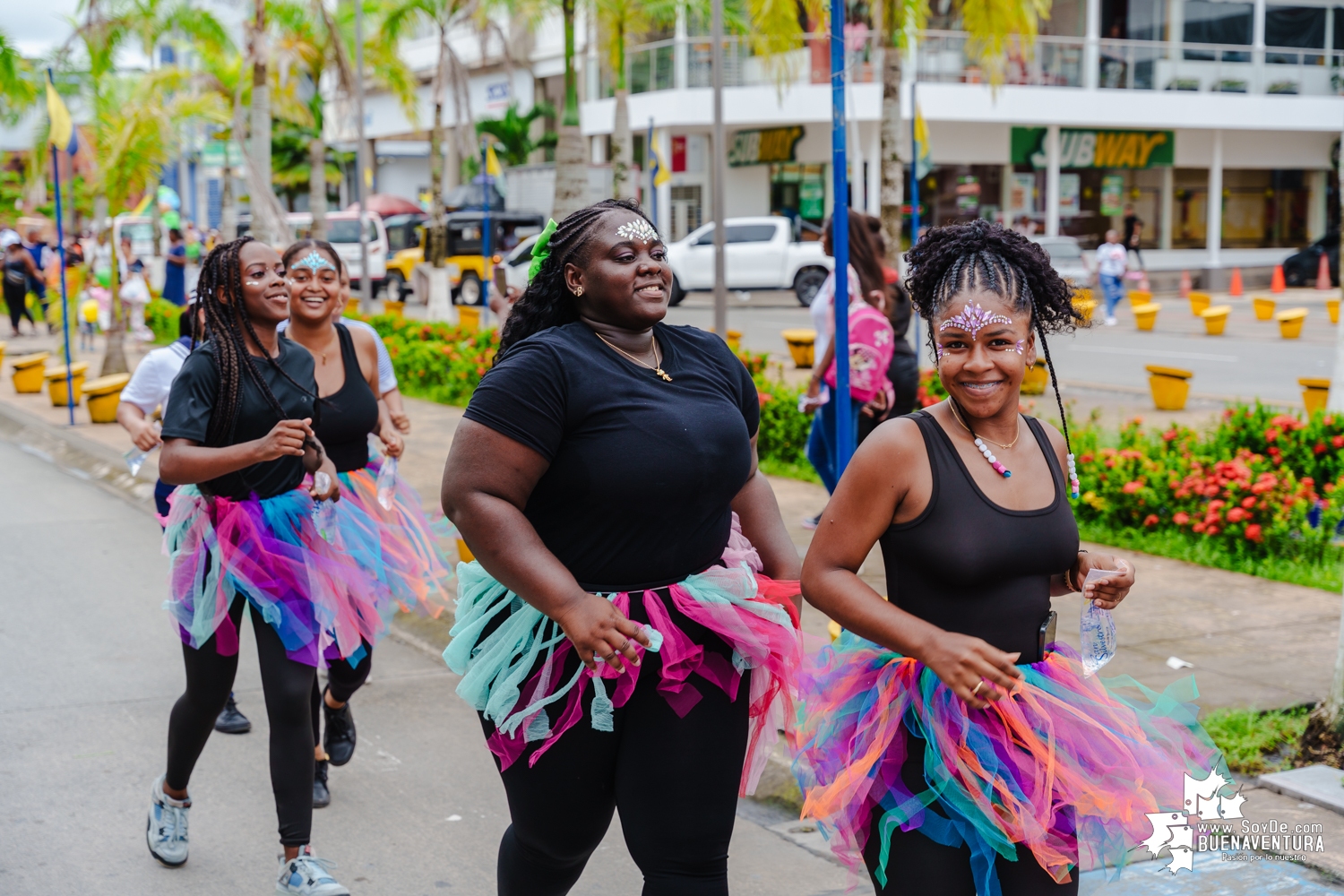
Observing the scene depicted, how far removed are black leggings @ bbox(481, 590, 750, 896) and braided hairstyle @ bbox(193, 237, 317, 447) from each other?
1.70 m

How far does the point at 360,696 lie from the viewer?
20.3 ft

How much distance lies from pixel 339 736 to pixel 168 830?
0.92 metres

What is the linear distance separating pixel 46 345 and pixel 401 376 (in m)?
11.1

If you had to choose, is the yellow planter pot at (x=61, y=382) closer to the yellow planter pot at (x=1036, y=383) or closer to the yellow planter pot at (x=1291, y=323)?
the yellow planter pot at (x=1036, y=383)

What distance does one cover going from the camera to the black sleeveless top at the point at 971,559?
2629 mm

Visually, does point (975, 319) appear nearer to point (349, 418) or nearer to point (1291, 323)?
point (349, 418)

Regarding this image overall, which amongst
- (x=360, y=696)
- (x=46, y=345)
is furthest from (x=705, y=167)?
(x=360, y=696)

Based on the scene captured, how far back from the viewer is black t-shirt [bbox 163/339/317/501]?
160 inches

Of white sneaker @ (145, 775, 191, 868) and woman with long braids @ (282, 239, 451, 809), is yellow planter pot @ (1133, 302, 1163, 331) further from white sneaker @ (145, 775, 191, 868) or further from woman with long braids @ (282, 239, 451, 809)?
white sneaker @ (145, 775, 191, 868)

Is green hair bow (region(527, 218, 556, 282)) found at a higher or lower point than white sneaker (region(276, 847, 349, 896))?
higher

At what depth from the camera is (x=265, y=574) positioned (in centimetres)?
421

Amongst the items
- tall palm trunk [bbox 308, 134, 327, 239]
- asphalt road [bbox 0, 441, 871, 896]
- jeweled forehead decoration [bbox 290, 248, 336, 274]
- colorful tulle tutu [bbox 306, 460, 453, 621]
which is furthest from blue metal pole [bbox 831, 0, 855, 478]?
tall palm trunk [bbox 308, 134, 327, 239]

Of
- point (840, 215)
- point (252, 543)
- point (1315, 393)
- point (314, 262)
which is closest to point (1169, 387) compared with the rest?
Answer: point (1315, 393)

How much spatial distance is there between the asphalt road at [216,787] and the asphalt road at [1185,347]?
363 inches
